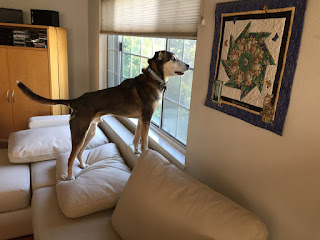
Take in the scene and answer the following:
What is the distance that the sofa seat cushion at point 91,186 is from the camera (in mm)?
1534

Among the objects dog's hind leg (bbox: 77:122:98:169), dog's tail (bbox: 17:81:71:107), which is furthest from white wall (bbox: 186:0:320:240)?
dog's tail (bbox: 17:81:71:107)

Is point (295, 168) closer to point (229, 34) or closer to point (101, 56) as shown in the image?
point (229, 34)

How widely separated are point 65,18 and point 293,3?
337cm

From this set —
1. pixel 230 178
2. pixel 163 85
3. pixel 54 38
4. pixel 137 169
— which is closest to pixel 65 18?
pixel 54 38

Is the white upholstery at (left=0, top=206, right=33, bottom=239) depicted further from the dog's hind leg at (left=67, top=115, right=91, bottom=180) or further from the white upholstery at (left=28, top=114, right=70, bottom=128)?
the white upholstery at (left=28, top=114, right=70, bottom=128)

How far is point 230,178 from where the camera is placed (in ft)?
4.17

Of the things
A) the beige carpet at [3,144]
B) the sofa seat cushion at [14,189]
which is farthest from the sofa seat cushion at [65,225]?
the beige carpet at [3,144]

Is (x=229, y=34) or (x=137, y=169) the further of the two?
(x=137, y=169)

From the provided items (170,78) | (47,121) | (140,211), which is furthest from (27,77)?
(140,211)

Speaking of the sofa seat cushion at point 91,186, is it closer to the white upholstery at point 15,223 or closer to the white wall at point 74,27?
the white upholstery at point 15,223

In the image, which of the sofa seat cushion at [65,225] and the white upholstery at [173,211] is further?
the sofa seat cushion at [65,225]

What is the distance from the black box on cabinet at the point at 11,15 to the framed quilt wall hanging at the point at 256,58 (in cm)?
283

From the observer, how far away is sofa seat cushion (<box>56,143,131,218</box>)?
5.03ft

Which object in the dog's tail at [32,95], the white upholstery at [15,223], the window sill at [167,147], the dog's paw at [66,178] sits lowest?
the white upholstery at [15,223]
